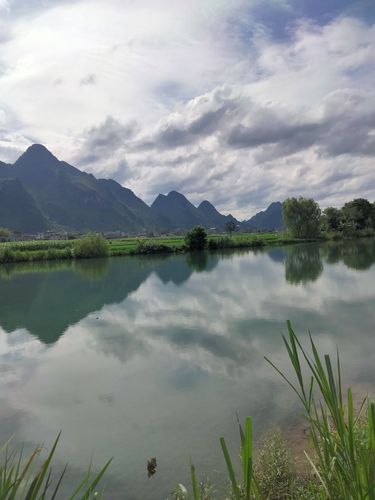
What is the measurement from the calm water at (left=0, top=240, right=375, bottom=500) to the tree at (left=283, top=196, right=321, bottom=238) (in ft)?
225

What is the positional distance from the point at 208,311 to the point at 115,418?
51.6 feet

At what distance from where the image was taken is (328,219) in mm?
118250

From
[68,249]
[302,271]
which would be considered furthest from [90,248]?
[302,271]

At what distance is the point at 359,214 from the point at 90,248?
269ft

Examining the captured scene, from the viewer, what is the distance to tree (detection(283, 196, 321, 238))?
343ft

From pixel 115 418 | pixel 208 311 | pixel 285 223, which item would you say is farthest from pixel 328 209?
pixel 115 418

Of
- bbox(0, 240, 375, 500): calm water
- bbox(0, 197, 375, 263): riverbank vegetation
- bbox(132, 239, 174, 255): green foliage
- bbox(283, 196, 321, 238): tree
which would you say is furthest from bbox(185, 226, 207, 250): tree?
bbox(0, 240, 375, 500): calm water

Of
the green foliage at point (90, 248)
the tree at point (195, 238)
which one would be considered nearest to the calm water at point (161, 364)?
the green foliage at point (90, 248)

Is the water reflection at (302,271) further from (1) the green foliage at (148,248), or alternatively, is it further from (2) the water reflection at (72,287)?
(1) the green foliage at (148,248)

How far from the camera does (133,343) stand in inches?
836

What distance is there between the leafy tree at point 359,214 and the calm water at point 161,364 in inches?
3439

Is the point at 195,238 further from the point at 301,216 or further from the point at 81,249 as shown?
the point at 301,216

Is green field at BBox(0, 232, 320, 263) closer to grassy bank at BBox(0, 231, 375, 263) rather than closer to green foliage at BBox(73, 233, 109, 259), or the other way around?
grassy bank at BBox(0, 231, 375, 263)

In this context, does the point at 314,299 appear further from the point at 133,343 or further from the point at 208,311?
the point at 133,343
